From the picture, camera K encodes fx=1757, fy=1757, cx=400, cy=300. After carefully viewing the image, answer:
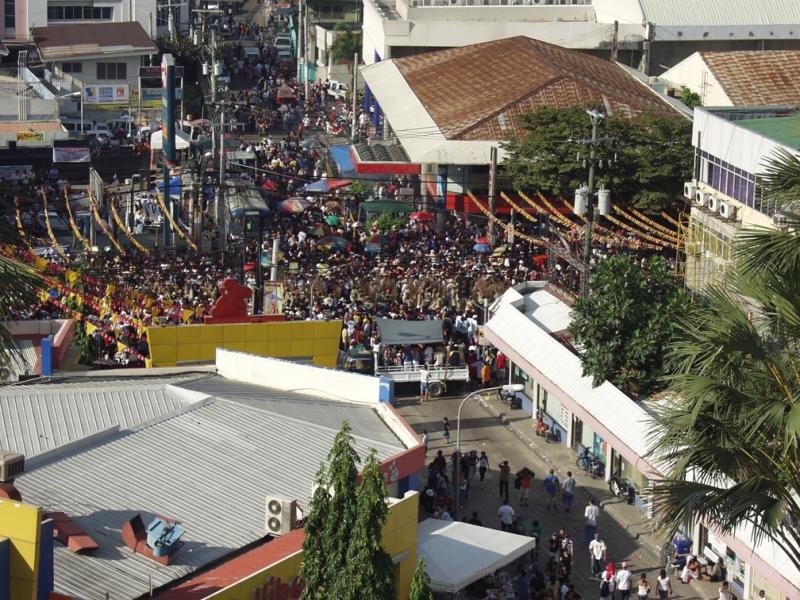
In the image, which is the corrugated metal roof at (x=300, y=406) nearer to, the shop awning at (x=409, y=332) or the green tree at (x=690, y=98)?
the shop awning at (x=409, y=332)

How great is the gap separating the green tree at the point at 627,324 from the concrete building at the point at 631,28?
48.0m

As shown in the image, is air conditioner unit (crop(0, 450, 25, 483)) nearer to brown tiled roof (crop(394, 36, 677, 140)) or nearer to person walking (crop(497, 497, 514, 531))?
person walking (crop(497, 497, 514, 531))

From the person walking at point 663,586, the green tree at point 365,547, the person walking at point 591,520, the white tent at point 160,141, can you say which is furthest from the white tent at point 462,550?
the white tent at point 160,141

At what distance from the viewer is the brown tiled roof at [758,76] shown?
7038cm

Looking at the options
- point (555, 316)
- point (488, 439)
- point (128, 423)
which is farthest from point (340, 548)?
point (555, 316)

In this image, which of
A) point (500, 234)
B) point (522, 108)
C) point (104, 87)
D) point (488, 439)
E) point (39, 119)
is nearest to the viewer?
point (488, 439)

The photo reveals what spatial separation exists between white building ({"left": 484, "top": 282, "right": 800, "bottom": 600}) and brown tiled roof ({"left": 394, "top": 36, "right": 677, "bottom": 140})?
70.2 ft

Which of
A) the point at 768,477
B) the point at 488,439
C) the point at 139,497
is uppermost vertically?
the point at 768,477

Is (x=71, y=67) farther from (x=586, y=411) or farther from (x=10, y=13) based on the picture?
(x=586, y=411)

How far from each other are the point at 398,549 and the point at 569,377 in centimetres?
1476

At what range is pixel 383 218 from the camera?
65.8 meters

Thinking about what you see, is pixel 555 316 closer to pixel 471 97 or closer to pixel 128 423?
pixel 128 423

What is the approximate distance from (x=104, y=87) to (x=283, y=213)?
29808 millimetres

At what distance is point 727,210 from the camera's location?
5119cm
